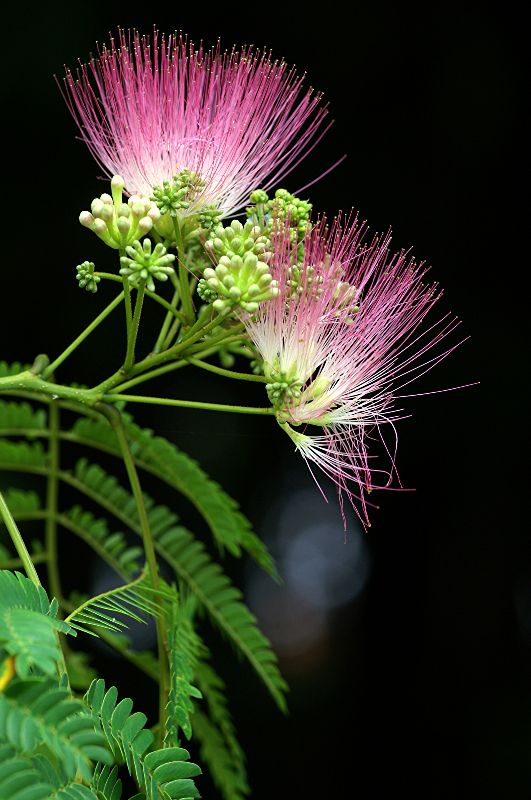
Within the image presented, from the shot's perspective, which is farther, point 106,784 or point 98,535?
point 98,535

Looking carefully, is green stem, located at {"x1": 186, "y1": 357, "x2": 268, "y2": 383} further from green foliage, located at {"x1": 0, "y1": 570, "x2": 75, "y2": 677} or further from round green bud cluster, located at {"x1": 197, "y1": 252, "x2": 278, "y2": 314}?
green foliage, located at {"x1": 0, "y1": 570, "x2": 75, "y2": 677}

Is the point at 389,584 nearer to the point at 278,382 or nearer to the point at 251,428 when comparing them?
the point at 251,428

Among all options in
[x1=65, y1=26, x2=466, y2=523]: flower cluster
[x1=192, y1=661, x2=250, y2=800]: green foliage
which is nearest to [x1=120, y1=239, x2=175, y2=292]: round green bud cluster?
[x1=65, y1=26, x2=466, y2=523]: flower cluster

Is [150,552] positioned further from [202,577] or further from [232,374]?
[202,577]

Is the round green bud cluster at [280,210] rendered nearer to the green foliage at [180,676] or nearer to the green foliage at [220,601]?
the green foliage at [180,676]

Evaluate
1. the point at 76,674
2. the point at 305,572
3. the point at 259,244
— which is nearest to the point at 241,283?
the point at 259,244

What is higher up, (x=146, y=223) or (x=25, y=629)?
(x=146, y=223)

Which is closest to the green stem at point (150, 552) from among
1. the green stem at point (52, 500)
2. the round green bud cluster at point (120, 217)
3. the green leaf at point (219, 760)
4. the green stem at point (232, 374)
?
the green stem at point (232, 374)

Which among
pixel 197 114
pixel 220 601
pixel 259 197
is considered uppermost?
pixel 197 114
